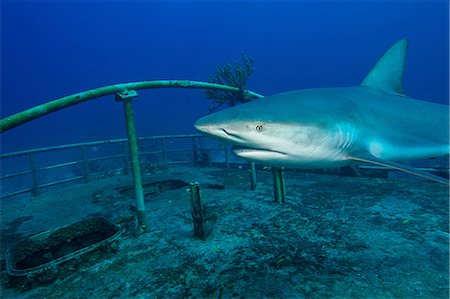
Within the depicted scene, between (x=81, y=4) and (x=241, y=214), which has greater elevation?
(x=81, y=4)

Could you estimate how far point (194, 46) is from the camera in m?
187

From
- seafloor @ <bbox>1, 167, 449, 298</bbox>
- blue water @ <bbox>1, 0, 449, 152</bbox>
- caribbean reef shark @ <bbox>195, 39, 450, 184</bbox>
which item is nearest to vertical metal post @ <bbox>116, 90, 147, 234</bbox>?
seafloor @ <bbox>1, 167, 449, 298</bbox>

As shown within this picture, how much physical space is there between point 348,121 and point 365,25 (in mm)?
203582

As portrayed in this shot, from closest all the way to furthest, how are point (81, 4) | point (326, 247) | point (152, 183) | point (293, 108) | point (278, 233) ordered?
point (293, 108)
point (326, 247)
point (278, 233)
point (152, 183)
point (81, 4)

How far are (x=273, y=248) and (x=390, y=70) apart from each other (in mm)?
3504

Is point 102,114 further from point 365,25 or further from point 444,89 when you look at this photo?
point 444,89

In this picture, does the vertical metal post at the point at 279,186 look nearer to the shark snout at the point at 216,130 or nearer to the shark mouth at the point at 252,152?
the shark mouth at the point at 252,152

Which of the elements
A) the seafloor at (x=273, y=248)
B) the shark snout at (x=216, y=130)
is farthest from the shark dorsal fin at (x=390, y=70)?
the shark snout at (x=216, y=130)

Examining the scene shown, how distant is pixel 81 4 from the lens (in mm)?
157875

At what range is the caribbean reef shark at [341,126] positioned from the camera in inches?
83.0

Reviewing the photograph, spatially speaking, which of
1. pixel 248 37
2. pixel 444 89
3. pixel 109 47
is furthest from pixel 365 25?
pixel 109 47

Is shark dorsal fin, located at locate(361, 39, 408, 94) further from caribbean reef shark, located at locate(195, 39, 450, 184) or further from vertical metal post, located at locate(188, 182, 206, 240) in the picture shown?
vertical metal post, located at locate(188, 182, 206, 240)

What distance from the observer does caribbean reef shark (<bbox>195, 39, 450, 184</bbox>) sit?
2107mm

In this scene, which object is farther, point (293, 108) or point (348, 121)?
point (348, 121)
